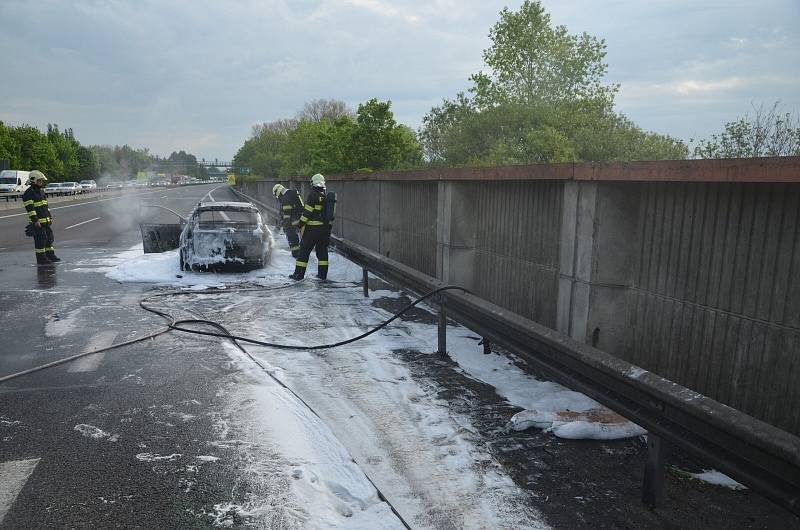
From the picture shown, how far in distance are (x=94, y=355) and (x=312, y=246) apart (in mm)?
5273

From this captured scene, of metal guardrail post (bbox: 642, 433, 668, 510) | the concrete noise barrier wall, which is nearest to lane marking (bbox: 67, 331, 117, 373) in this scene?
the concrete noise barrier wall

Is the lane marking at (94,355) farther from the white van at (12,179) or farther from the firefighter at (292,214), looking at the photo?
the white van at (12,179)

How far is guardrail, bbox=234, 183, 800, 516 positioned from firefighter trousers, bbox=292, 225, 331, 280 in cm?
642

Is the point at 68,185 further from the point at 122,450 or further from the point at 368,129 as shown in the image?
the point at 122,450

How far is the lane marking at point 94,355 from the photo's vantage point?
19.1 feet

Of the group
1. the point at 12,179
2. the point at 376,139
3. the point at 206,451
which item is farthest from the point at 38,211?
the point at 12,179

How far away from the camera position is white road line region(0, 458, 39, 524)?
11.1 ft

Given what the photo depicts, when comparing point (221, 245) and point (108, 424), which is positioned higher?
point (221, 245)

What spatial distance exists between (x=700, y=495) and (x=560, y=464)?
837 millimetres

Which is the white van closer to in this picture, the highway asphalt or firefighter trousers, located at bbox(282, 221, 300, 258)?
firefighter trousers, located at bbox(282, 221, 300, 258)

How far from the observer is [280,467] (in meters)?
3.77

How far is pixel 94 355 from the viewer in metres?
6.23

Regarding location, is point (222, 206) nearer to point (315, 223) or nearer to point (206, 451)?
point (315, 223)

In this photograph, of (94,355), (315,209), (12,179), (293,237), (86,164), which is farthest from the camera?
(86,164)
